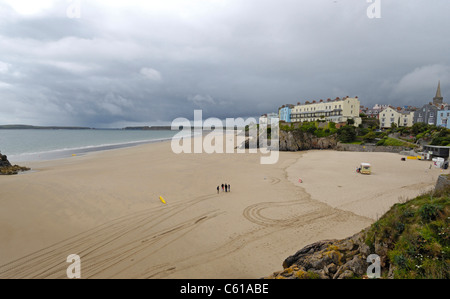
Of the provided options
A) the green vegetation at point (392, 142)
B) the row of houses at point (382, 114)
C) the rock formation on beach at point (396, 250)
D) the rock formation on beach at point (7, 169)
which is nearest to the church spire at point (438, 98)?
the row of houses at point (382, 114)

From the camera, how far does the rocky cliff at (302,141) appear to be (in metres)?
49.4

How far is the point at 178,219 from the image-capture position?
13.7 meters

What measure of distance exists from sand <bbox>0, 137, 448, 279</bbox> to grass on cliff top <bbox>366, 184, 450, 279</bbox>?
4769 mm

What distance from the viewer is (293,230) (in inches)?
479

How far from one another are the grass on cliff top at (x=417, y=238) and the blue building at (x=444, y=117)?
83.0 m

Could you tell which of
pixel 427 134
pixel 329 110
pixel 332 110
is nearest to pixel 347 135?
pixel 427 134

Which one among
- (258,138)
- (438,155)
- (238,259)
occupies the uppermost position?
(258,138)

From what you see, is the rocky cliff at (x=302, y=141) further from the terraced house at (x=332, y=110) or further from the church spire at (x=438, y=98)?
the church spire at (x=438, y=98)

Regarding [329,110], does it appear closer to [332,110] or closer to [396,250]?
[332,110]

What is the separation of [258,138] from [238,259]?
152 ft

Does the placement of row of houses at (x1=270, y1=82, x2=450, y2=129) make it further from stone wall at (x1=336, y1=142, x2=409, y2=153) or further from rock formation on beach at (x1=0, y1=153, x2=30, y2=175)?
rock formation on beach at (x1=0, y1=153, x2=30, y2=175)

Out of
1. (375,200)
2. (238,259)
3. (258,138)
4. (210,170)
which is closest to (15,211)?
(238,259)
